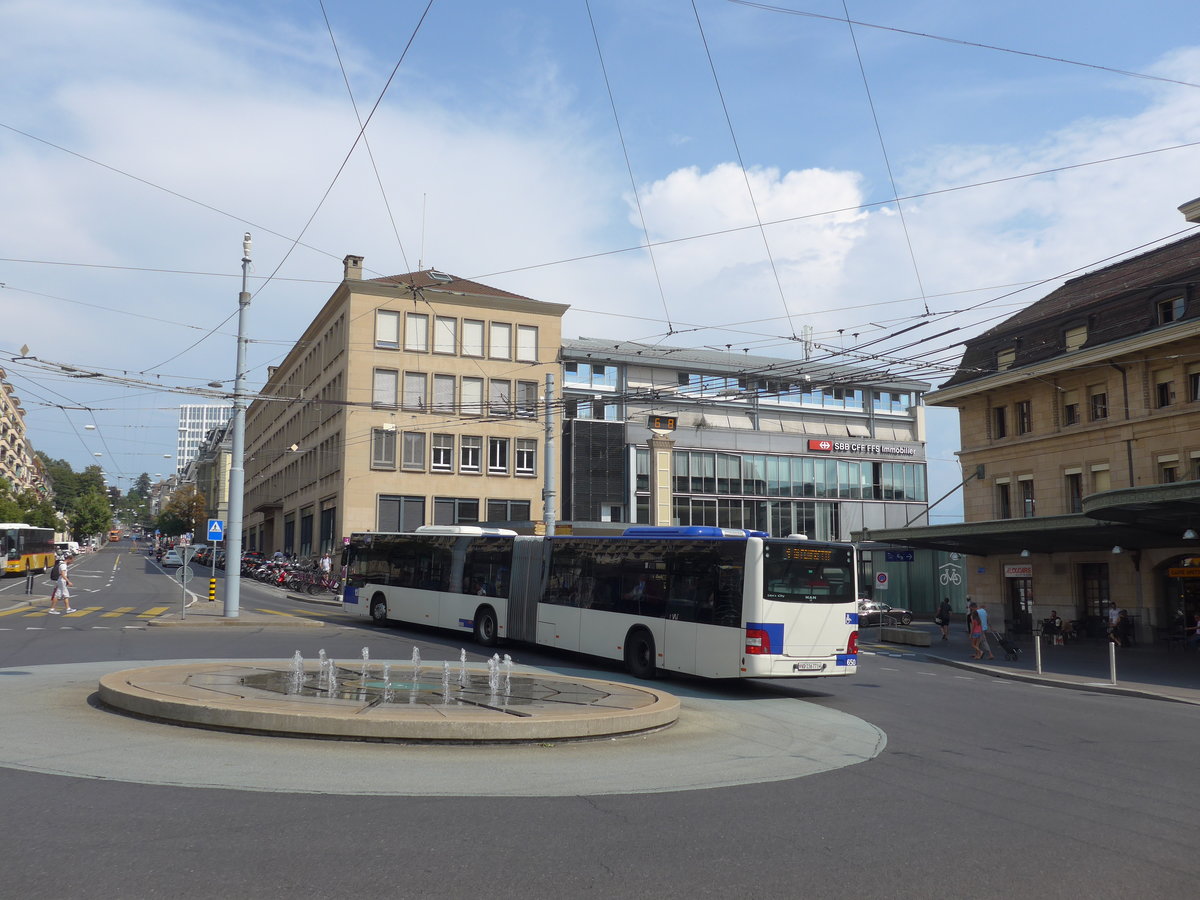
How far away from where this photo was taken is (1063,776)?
10.4 metres

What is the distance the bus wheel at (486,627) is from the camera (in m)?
24.8

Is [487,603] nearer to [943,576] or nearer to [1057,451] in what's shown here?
[1057,451]

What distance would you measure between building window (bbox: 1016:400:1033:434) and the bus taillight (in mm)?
27849

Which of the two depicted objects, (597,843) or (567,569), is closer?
(597,843)

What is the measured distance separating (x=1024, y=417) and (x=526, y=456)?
28.9 m

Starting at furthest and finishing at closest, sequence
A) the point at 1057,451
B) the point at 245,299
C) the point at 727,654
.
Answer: the point at 1057,451 < the point at 245,299 < the point at 727,654

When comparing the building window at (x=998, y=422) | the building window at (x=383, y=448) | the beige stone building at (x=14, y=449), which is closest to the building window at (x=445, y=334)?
the building window at (x=383, y=448)

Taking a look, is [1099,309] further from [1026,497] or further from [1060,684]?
[1060,684]

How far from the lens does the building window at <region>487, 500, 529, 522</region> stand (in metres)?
58.8

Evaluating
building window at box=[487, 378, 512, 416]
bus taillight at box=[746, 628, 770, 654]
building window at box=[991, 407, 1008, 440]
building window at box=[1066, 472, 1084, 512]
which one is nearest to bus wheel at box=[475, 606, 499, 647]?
bus taillight at box=[746, 628, 770, 654]

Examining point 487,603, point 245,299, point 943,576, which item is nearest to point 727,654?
point 487,603

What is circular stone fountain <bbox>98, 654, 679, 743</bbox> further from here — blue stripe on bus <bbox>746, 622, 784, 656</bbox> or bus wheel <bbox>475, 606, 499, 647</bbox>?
bus wheel <bbox>475, 606, 499, 647</bbox>

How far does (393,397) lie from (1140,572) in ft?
127

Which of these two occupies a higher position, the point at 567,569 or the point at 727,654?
the point at 567,569
